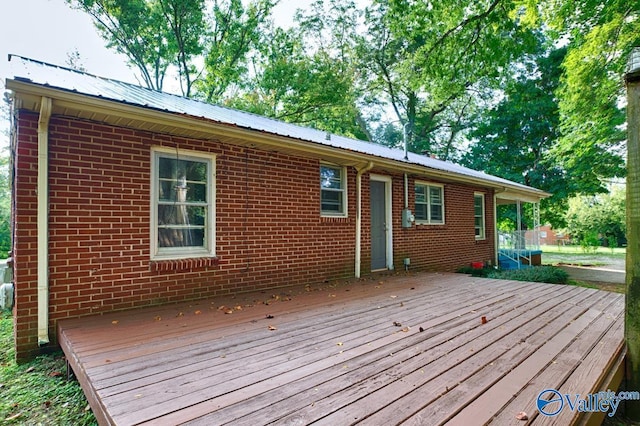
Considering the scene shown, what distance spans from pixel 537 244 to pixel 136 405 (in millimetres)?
15824

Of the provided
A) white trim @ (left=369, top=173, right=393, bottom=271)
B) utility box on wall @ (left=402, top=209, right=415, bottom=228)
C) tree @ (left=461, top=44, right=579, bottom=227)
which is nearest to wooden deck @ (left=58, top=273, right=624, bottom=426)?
white trim @ (left=369, top=173, right=393, bottom=271)

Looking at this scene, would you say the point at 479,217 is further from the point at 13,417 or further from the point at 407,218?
the point at 13,417

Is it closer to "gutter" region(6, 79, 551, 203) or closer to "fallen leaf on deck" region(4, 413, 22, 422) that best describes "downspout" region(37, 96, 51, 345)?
"gutter" region(6, 79, 551, 203)

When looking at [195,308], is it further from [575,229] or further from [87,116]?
[575,229]

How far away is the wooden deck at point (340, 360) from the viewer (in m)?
1.88

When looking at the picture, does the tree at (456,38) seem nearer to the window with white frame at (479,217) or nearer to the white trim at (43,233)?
the window with white frame at (479,217)

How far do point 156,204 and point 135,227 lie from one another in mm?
397

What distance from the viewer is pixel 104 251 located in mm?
3910

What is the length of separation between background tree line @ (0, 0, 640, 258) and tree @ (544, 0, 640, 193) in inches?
1.4

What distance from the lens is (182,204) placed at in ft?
15.1

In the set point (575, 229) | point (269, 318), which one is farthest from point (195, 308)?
point (575, 229)

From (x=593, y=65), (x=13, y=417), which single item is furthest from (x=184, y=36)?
(x=13, y=417)

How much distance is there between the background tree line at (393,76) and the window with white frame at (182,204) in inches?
275

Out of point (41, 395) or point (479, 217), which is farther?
A: point (479, 217)
